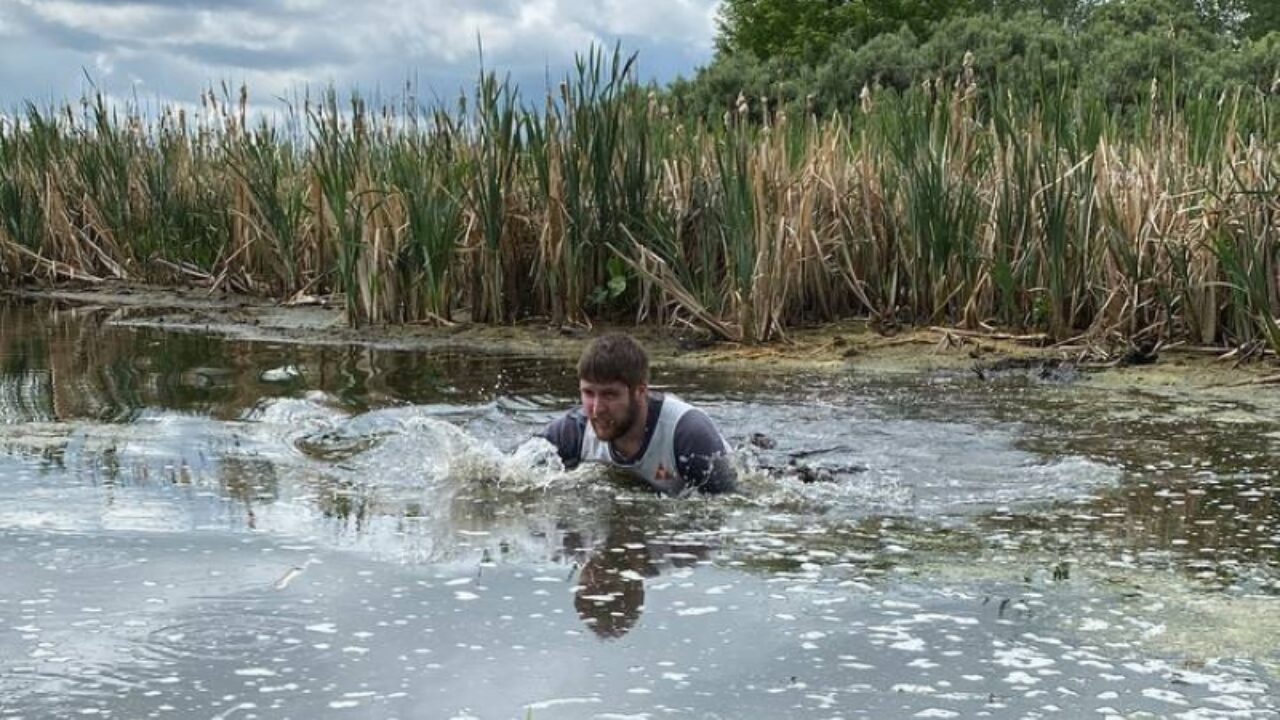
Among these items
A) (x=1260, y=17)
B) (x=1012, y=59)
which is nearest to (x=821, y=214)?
(x=1012, y=59)

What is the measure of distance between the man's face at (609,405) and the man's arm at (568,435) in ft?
1.31

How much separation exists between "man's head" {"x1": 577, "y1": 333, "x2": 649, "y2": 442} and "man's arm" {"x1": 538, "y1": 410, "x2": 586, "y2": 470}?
40 cm

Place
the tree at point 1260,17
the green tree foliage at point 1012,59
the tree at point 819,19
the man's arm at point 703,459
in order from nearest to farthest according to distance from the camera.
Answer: the man's arm at point 703,459, the green tree foliage at point 1012,59, the tree at point 819,19, the tree at point 1260,17

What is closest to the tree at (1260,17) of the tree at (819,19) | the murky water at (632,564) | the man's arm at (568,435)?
the tree at (819,19)

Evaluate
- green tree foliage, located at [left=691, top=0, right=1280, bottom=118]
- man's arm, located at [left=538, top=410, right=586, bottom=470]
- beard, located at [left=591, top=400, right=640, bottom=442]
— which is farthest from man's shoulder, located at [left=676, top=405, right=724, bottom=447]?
green tree foliage, located at [left=691, top=0, right=1280, bottom=118]

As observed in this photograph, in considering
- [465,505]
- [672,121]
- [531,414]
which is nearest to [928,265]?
[672,121]

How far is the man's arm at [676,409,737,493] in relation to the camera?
6.86 metres

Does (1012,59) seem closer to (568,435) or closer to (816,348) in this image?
(816,348)

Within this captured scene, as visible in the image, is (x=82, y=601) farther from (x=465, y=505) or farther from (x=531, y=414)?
(x=531, y=414)

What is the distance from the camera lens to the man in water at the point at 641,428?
6.78 m

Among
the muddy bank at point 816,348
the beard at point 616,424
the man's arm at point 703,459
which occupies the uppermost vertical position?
the muddy bank at point 816,348

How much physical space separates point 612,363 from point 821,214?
18.5ft

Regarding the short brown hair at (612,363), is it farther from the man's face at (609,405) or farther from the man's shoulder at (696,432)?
the man's shoulder at (696,432)

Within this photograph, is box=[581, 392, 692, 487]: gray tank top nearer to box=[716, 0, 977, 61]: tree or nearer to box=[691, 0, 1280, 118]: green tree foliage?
box=[691, 0, 1280, 118]: green tree foliage
